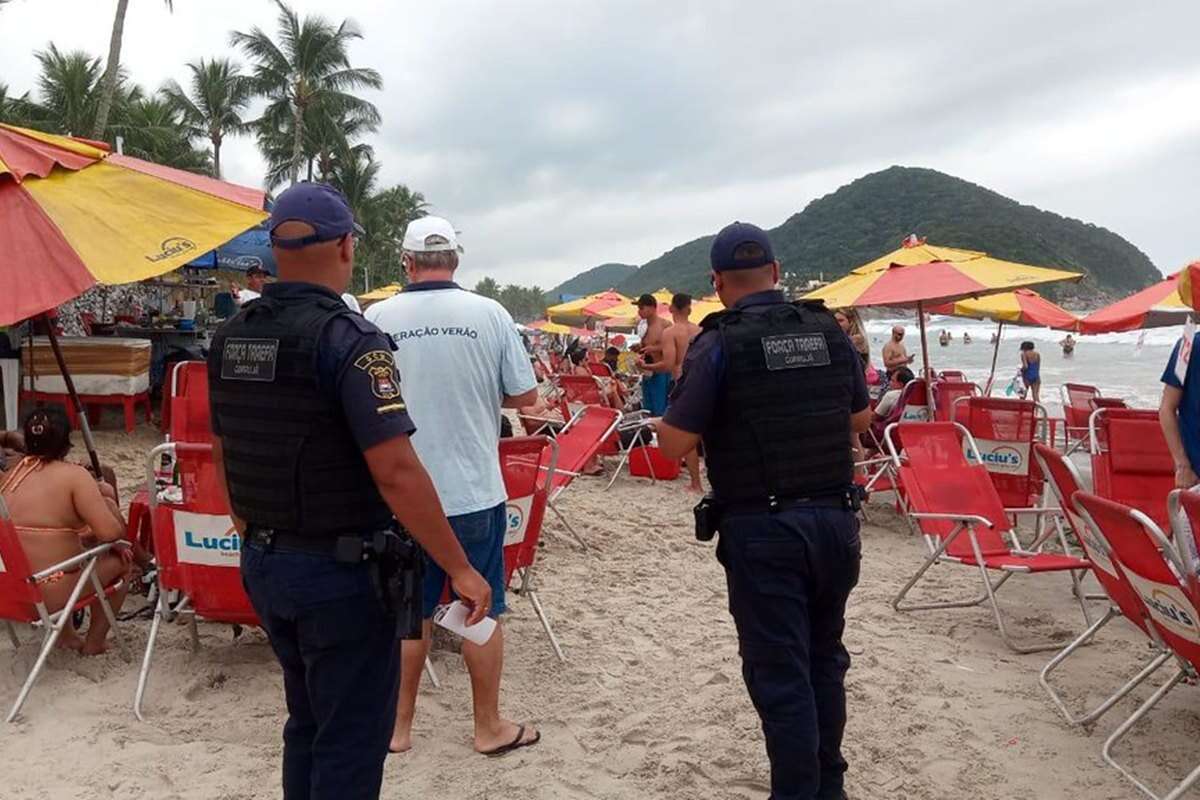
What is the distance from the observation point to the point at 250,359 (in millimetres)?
1799

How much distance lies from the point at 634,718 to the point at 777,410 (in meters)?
1.56

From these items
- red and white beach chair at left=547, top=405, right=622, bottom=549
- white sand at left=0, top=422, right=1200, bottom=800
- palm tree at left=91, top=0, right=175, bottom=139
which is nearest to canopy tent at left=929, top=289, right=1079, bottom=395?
red and white beach chair at left=547, top=405, right=622, bottom=549

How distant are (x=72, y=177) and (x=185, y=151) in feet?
120

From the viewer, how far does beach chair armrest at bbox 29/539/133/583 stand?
320cm

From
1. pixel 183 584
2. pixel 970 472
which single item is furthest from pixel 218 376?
pixel 970 472

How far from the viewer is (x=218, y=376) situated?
75.0 inches

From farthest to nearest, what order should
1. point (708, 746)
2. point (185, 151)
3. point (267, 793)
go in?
point (185, 151) → point (708, 746) → point (267, 793)

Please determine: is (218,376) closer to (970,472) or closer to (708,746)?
(708,746)

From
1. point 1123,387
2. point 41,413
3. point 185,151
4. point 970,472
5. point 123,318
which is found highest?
point 185,151

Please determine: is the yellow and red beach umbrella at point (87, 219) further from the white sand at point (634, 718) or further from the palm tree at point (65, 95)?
the palm tree at point (65, 95)

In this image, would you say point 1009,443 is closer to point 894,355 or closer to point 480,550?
point 480,550

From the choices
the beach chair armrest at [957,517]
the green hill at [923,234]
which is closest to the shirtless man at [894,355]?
the beach chair armrest at [957,517]

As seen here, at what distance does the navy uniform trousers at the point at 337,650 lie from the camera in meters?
1.79

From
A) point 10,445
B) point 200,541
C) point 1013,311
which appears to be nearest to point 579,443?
point 200,541
